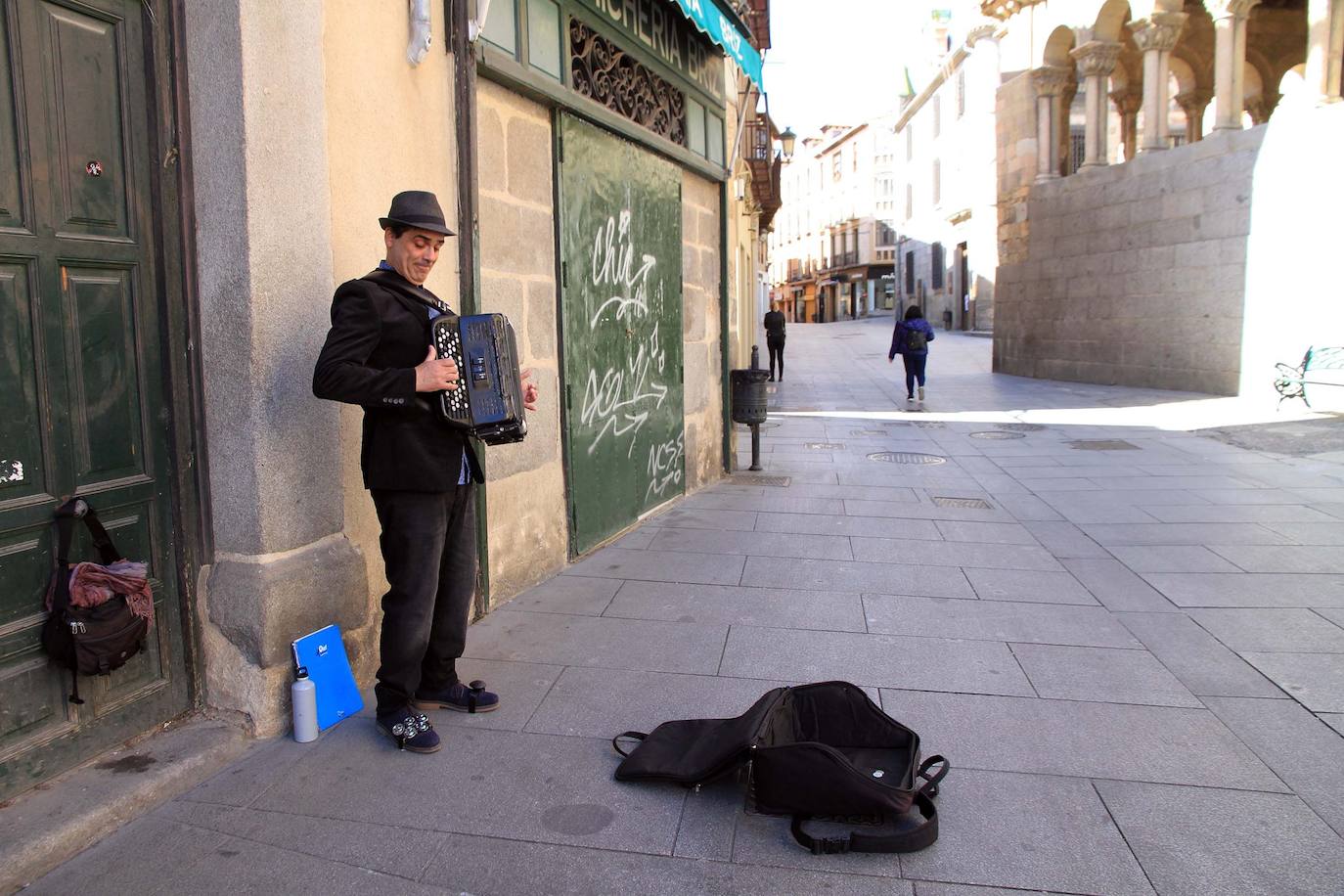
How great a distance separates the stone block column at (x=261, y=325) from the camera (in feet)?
10.4

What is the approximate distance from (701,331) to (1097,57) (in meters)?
14.3

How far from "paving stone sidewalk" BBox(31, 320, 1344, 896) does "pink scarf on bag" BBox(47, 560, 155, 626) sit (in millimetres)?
620

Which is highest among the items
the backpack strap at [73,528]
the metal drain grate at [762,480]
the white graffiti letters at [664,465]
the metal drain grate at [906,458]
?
the backpack strap at [73,528]

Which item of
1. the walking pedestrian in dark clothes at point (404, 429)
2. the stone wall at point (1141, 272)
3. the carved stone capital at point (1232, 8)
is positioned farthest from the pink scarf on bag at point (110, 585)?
the carved stone capital at point (1232, 8)

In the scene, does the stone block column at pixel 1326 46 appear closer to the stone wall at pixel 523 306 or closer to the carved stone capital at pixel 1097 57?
the carved stone capital at pixel 1097 57

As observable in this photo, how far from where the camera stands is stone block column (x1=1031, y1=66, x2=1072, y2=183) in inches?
791

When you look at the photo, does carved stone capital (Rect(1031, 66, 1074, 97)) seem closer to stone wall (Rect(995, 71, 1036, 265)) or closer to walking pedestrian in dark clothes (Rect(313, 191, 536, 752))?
stone wall (Rect(995, 71, 1036, 265))

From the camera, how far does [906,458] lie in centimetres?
1016

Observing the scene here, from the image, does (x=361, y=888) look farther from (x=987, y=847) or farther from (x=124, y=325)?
(x=124, y=325)

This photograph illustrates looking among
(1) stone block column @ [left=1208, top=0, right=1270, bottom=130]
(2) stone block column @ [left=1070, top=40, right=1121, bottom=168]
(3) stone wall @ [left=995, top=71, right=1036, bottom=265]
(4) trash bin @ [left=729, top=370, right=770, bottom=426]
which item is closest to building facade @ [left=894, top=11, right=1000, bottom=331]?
(3) stone wall @ [left=995, top=71, right=1036, bottom=265]

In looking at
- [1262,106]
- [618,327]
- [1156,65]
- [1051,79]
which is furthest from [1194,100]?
[618,327]

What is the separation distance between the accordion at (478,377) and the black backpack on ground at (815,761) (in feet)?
3.79

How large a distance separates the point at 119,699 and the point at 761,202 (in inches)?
936

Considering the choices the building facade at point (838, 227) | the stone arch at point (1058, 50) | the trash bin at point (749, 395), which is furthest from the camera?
the building facade at point (838, 227)
